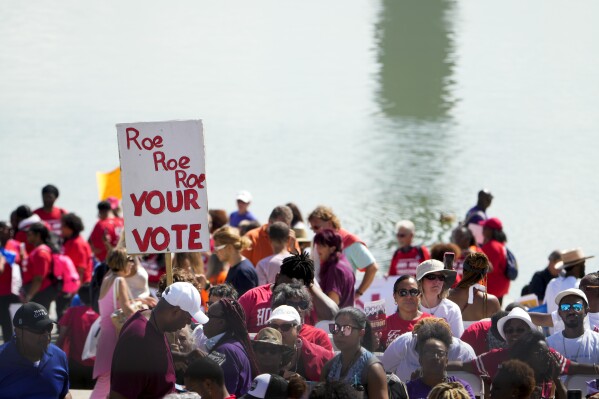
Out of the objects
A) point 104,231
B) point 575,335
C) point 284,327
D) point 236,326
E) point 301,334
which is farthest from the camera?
point 104,231

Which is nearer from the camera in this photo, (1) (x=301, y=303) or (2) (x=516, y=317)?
(2) (x=516, y=317)

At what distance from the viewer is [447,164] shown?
56.9 ft

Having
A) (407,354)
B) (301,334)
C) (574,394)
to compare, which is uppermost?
(301,334)

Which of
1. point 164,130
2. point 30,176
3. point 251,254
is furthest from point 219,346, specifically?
point 30,176

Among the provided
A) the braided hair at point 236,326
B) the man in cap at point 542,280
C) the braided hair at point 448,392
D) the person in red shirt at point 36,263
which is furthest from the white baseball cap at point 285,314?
the person in red shirt at point 36,263

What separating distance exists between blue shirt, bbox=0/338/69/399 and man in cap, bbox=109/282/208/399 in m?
0.47

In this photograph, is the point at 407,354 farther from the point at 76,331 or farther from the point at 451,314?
the point at 76,331

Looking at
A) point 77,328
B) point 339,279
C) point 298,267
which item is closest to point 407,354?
point 298,267

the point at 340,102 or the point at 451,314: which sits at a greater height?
the point at 340,102

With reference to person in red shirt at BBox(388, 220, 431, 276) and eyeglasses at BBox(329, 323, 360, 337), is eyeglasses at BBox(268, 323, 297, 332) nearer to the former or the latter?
eyeglasses at BBox(329, 323, 360, 337)

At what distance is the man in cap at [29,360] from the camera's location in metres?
5.72

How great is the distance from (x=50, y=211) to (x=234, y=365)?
688 cm

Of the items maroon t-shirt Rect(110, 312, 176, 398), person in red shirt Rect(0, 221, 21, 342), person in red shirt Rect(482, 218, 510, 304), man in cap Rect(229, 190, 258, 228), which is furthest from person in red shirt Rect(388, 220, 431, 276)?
maroon t-shirt Rect(110, 312, 176, 398)

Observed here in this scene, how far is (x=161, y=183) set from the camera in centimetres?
688
